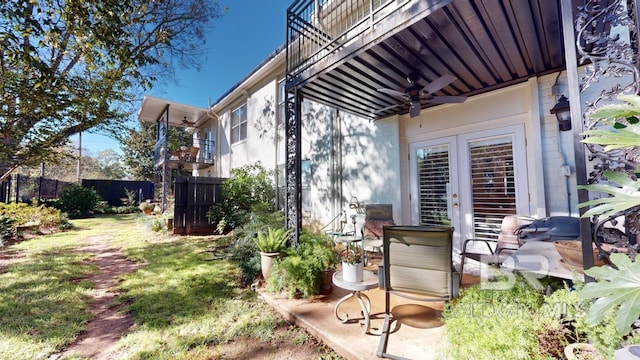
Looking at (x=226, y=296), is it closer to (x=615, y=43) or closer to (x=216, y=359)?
(x=216, y=359)

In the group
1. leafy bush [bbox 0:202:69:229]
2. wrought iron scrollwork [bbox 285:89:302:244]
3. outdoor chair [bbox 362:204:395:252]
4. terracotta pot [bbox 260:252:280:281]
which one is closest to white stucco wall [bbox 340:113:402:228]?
outdoor chair [bbox 362:204:395:252]

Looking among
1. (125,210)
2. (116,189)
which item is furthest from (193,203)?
(116,189)

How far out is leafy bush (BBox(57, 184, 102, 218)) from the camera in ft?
39.9

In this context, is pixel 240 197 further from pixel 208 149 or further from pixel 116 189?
pixel 116 189

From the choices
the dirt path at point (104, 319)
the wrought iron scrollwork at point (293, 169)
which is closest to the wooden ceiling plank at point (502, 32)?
the wrought iron scrollwork at point (293, 169)

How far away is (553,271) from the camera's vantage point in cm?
243

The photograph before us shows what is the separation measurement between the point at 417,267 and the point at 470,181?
3.07m

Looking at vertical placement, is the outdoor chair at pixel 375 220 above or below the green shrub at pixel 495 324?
above

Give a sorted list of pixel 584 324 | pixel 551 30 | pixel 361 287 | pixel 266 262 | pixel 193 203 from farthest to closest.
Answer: pixel 193 203 → pixel 266 262 → pixel 551 30 → pixel 361 287 → pixel 584 324

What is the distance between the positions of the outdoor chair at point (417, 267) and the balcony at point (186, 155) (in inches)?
426

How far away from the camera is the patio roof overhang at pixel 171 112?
10.6 metres

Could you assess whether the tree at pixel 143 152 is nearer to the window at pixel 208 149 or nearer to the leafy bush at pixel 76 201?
the leafy bush at pixel 76 201

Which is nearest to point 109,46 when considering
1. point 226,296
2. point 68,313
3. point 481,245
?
point 68,313

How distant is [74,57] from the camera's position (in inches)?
213
